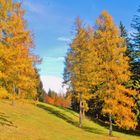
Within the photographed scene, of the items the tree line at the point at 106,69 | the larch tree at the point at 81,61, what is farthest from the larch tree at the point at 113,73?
the larch tree at the point at 81,61

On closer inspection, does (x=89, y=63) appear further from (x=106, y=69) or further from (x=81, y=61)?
(x=106, y=69)

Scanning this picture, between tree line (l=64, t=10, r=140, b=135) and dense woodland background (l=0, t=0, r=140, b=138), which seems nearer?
dense woodland background (l=0, t=0, r=140, b=138)

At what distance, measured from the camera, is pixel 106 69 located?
4069cm

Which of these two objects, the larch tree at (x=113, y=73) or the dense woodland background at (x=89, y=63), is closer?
the dense woodland background at (x=89, y=63)

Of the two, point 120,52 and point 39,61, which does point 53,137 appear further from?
point 39,61

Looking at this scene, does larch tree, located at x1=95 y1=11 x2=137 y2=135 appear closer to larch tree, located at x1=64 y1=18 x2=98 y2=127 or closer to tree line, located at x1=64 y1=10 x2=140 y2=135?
tree line, located at x1=64 y1=10 x2=140 y2=135

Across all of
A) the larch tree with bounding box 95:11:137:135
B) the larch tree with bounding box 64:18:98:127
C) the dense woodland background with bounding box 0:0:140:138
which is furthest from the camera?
the larch tree with bounding box 64:18:98:127

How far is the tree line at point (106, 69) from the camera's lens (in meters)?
40.4

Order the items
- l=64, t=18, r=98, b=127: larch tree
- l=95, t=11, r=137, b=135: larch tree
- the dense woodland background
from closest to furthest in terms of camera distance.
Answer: the dense woodland background, l=95, t=11, r=137, b=135: larch tree, l=64, t=18, r=98, b=127: larch tree

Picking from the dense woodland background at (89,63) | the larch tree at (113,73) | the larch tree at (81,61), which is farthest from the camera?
the larch tree at (81,61)

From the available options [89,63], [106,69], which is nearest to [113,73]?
[106,69]

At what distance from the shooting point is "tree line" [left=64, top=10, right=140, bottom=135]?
1592 inches

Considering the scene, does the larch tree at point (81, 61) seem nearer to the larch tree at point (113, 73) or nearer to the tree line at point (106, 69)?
the tree line at point (106, 69)

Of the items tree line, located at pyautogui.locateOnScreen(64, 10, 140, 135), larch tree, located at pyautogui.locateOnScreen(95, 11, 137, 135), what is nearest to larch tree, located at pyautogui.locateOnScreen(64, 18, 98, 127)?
tree line, located at pyautogui.locateOnScreen(64, 10, 140, 135)
